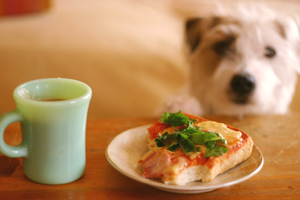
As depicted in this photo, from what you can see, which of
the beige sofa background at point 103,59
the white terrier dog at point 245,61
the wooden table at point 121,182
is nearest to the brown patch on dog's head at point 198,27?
the white terrier dog at point 245,61

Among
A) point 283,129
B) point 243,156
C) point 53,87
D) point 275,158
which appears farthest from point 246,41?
point 53,87

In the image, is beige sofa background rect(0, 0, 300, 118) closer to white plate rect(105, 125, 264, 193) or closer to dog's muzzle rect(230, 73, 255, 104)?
dog's muzzle rect(230, 73, 255, 104)

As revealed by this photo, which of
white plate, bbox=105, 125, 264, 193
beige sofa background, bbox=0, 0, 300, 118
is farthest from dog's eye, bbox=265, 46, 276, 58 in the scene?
white plate, bbox=105, 125, 264, 193

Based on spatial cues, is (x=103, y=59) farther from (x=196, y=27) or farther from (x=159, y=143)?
(x=159, y=143)

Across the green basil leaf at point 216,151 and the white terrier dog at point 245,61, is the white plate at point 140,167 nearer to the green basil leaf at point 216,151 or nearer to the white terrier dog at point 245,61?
the green basil leaf at point 216,151

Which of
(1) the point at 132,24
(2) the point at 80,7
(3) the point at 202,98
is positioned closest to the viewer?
(3) the point at 202,98

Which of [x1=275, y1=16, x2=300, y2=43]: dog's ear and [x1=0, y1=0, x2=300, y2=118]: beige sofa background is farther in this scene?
[x1=0, y1=0, x2=300, y2=118]: beige sofa background

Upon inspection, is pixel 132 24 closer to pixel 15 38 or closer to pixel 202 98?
pixel 15 38

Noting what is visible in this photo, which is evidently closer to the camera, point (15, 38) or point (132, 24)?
point (15, 38)
